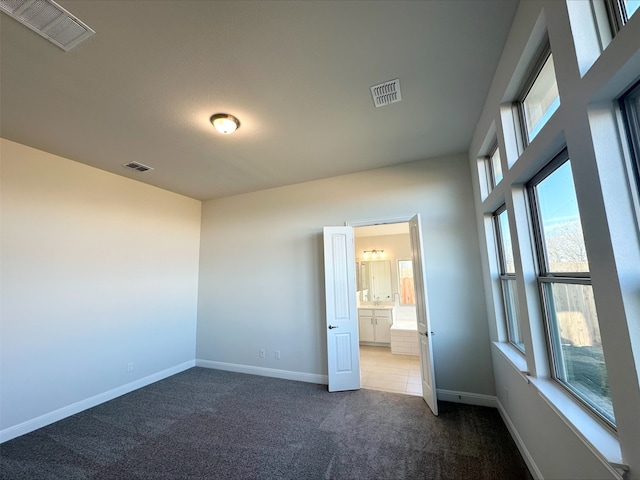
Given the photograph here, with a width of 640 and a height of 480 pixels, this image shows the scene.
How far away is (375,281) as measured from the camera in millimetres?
7039

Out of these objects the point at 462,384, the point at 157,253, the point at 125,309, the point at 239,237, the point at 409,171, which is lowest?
the point at 462,384

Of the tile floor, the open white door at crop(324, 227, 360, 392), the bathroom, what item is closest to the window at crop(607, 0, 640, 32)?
the open white door at crop(324, 227, 360, 392)

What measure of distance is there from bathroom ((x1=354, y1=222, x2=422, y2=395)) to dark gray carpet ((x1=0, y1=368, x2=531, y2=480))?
3.58 ft

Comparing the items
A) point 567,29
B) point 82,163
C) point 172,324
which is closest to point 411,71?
point 567,29

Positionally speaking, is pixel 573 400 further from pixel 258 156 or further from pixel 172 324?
pixel 172 324

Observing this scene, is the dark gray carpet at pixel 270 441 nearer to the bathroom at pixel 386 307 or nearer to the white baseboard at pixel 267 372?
the white baseboard at pixel 267 372

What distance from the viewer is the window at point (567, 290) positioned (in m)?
1.41

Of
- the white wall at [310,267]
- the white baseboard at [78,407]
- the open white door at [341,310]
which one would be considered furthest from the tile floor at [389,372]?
the white baseboard at [78,407]

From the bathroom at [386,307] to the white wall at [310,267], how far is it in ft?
3.60

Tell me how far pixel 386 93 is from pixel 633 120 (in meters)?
1.67

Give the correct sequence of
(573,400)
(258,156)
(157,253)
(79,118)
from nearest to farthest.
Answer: (573,400), (79,118), (258,156), (157,253)

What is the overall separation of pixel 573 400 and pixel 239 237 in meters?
4.54

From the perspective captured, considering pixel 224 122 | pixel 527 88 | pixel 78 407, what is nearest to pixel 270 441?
pixel 78 407

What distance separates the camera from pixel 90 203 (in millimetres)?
3605
